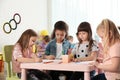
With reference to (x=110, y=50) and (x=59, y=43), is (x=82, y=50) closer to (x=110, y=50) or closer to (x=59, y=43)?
(x=59, y=43)

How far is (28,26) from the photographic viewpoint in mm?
4770

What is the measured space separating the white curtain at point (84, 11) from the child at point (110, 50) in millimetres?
2266

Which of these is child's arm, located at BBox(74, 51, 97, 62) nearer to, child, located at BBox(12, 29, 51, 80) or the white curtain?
child, located at BBox(12, 29, 51, 80)

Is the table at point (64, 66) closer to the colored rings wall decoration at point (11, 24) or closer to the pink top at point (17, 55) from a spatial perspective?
the pink top at point (17, 55)

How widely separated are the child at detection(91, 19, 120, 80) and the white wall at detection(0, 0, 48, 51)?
8.00ft

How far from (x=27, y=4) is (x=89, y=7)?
111 centimetres

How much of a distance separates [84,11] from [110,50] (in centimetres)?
293

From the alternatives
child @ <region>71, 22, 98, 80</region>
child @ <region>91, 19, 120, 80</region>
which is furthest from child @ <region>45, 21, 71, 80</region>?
child @ <region>91, 19, 120, 80</region>

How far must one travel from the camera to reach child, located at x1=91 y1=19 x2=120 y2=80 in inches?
78.5

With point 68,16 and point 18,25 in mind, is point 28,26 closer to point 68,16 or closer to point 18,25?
point 18,25

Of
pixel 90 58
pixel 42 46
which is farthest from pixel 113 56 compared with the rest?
pixel 42 46

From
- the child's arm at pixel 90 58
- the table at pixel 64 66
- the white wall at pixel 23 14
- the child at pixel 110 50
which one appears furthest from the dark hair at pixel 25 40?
the white wall at pixel 23 14

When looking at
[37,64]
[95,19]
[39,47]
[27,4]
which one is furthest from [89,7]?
[37,64]

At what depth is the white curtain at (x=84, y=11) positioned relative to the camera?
4.63m
